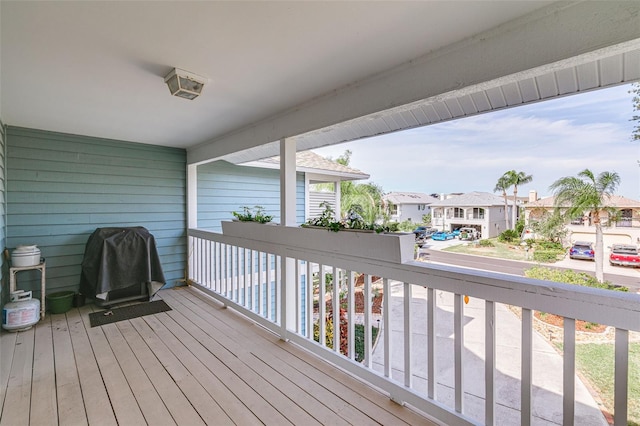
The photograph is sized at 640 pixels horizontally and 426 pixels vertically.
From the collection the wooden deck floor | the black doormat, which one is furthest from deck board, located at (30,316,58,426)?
the black doormat

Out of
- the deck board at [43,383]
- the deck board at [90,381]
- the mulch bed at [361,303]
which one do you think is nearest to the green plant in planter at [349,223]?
the deck board at [90,381]

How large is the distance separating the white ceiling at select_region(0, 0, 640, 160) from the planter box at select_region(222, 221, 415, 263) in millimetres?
945

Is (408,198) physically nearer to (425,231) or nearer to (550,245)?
(425,231)

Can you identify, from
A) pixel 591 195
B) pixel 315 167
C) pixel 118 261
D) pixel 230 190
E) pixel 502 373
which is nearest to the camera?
pixel 591 195

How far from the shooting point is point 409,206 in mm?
2518

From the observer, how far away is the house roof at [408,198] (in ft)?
7.75

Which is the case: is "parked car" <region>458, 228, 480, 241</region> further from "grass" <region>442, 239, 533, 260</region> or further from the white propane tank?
the white propane tank

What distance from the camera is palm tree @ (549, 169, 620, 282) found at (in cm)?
141

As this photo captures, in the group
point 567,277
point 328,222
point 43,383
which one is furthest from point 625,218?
point 43,383

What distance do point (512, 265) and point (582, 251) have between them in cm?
32

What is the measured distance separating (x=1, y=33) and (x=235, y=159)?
3.22 m

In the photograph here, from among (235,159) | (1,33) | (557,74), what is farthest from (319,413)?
(235,159)

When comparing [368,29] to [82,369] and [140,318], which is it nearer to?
[82,369]

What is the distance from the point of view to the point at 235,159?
4863 mm
